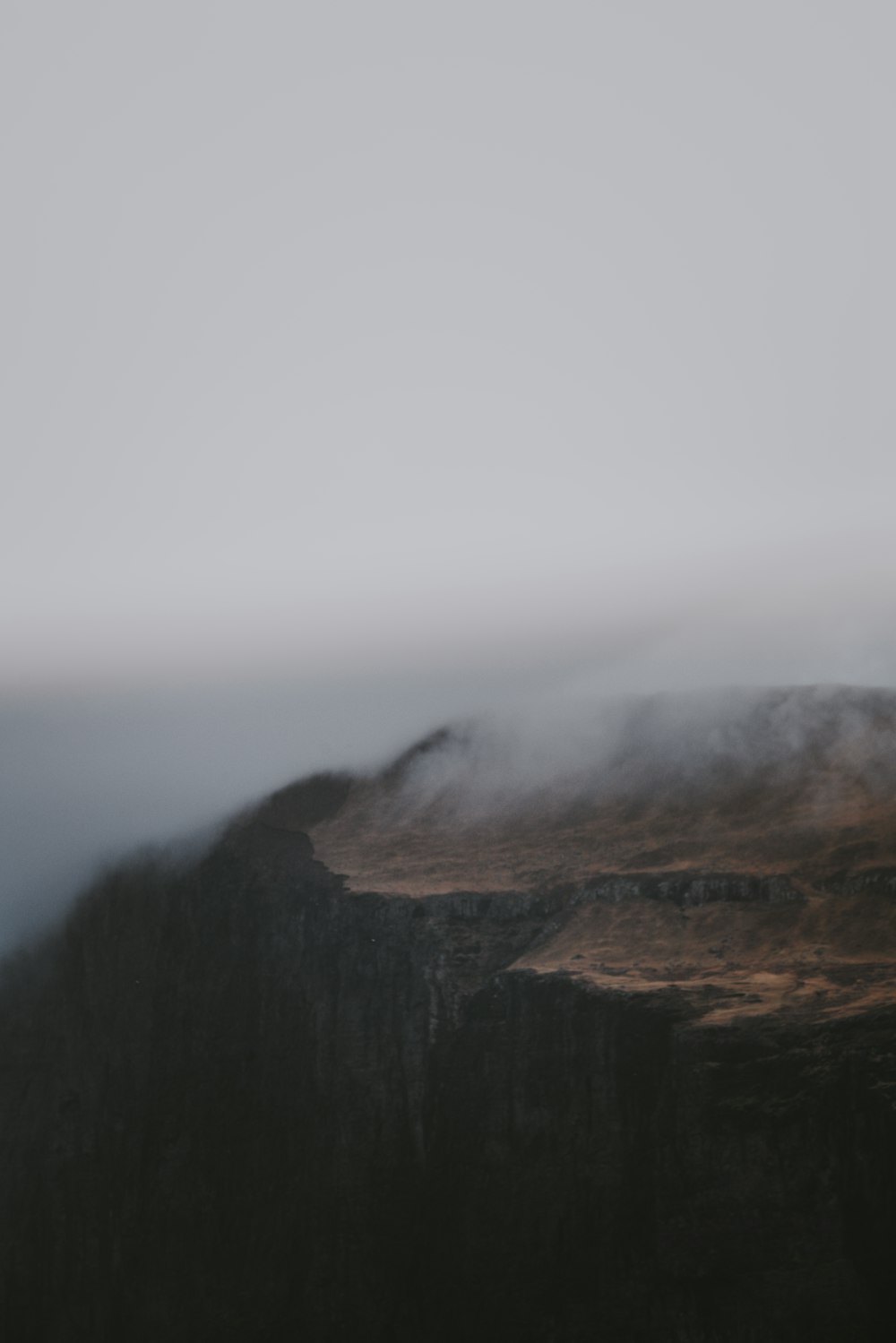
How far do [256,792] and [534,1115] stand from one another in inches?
1451

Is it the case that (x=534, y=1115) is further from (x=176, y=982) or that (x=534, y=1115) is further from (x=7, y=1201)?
(x=7, y=1201)

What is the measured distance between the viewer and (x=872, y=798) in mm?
104938

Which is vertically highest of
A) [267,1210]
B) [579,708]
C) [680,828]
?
[579,708]

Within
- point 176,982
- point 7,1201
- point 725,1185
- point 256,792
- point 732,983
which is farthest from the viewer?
point 256,792

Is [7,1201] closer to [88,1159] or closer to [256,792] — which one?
[88,1159]

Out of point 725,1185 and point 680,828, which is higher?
point 680,828

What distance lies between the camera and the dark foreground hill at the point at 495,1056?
81.7m

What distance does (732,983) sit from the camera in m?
89.4

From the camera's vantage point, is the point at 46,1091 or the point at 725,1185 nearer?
the point at 725,1185

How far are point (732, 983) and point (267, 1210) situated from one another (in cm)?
3152

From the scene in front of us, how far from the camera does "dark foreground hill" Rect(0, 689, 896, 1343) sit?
8169cm

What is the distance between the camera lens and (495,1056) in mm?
93688

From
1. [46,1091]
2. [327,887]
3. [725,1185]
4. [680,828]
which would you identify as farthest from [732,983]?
[46,1091]

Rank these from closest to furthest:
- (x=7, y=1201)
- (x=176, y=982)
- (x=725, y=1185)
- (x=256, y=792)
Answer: (x=725, y=1185) → (x=7, y=1201) → (x=176, y=982) → (x=256, y=792)
